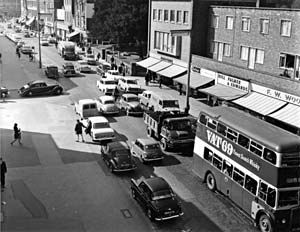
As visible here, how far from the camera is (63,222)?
19.4 meters

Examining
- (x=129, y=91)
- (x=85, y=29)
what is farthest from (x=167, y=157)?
(x=85, y=29)

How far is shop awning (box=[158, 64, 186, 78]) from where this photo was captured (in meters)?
48.2

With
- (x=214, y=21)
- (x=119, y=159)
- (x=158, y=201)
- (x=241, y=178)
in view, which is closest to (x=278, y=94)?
(x=241, y=178)

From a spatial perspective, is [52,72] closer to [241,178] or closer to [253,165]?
[241,178]

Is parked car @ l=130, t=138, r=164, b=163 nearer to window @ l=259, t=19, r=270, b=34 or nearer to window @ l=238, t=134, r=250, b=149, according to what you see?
window @ l=238, t=134, r=250, b=149

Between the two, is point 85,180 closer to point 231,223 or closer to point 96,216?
point 96,216

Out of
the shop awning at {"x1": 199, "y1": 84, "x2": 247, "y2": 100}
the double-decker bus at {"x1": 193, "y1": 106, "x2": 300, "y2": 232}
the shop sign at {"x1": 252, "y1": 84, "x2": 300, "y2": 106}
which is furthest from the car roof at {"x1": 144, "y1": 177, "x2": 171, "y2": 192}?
the shop awning at {"x1": 199, "y1": 84, "x2": 247, "y2": 100}

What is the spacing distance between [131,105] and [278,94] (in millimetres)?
13039

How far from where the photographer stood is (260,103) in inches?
1345

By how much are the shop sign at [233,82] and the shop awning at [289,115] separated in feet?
19.3

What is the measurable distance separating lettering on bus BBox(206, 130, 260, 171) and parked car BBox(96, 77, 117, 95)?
24.9m

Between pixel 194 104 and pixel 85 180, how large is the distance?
21834 mm

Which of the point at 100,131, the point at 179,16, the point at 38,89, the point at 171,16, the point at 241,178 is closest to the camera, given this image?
the point at 241,178

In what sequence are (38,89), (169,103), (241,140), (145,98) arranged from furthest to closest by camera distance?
(38,89), (145,98), (169,103), (241,140)
